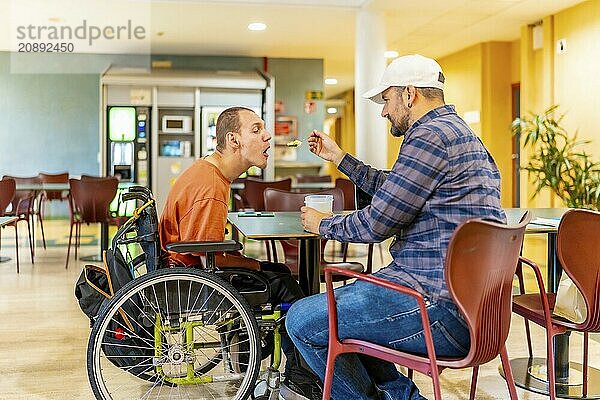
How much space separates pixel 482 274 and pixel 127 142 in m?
9.48

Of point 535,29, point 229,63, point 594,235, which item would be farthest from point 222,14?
point 594,235

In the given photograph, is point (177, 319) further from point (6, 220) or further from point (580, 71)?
point (580, 71)

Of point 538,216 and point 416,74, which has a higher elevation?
point 416,74

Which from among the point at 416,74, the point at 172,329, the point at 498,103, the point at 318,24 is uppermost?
the point at 318,24

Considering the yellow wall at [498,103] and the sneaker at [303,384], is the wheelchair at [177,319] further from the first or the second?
the yellow wall at [498,103]

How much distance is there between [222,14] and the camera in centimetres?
877

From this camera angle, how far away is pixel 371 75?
8414mm

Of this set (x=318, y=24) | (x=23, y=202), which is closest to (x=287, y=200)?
(x=23, y=202)

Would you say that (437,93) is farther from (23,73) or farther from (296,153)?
(23,73)

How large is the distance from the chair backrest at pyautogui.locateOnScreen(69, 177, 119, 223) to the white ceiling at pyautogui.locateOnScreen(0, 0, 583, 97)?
2.28 m

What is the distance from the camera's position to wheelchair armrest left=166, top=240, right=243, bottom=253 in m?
2.67

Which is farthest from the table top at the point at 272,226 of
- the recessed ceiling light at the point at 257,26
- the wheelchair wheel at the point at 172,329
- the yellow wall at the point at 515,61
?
the yellow wall at the point at 515,61

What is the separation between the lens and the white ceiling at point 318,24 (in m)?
8.34

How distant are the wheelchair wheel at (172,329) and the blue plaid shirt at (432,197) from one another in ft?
2.19
